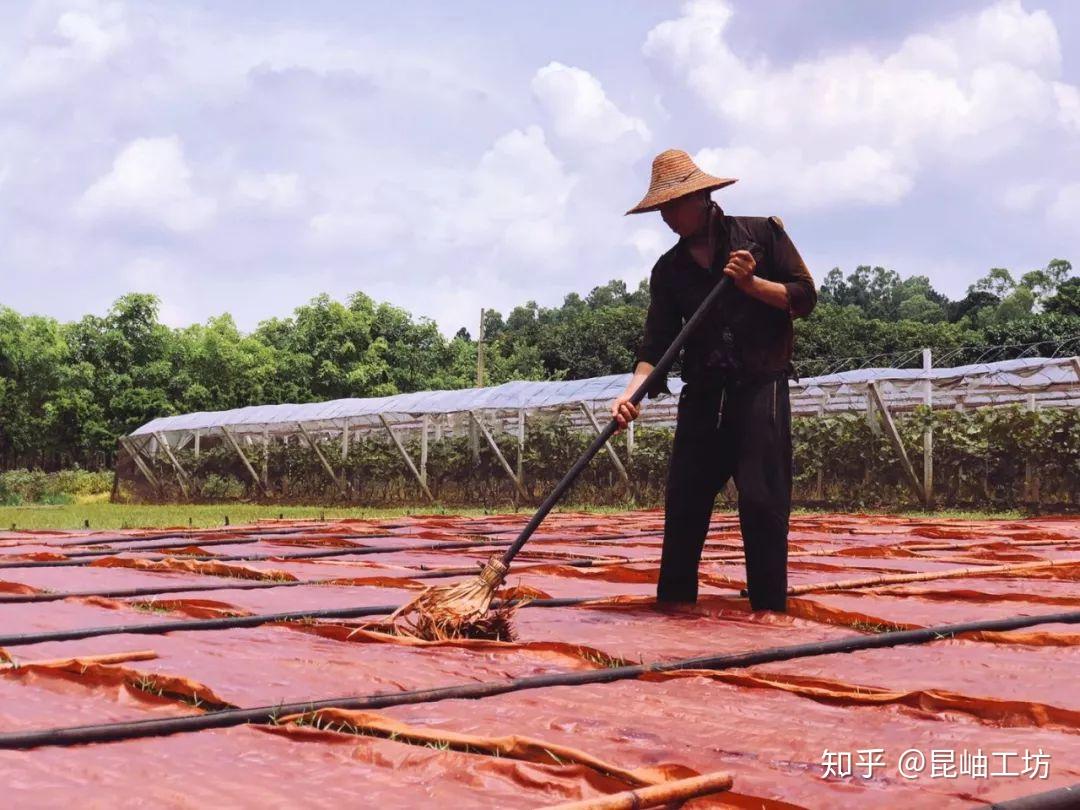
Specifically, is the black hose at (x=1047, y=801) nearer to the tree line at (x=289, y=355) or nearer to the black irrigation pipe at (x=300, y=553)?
the black irrigation pipe at (x=300, y=553)

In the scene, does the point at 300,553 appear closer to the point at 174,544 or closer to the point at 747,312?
the point at 174,544

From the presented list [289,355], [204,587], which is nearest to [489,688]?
[204,587]

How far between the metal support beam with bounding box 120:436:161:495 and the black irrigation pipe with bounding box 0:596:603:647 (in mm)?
18861

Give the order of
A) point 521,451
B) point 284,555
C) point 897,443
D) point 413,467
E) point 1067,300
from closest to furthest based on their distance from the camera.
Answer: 1. point 284,555
2. point 897,443
3. point 521,451
4. point 413,467
5. point 1067,300

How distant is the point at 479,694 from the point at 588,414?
12.3 m

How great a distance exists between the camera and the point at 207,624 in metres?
3.20

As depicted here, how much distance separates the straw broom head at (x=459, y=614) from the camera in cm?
300

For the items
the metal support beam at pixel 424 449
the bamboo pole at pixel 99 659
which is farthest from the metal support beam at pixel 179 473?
the bamboo pole at pixel 99 659

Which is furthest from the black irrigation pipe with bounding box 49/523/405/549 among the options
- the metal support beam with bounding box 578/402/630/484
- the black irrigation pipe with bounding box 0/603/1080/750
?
the metal support beam with bounding box 578/402/630/484

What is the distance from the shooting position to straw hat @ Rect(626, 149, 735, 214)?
3393mm

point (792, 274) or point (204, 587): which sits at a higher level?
point (792, 274)

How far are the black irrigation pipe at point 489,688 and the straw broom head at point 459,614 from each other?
0.58 metres

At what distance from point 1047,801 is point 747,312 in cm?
214

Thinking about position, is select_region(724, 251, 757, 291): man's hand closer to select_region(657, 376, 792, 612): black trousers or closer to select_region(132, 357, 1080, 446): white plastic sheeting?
select_region(657, 376, 792, 612): black trousers
